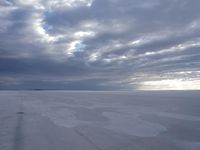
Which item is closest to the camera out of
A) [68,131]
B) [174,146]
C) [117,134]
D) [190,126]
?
[174,146]

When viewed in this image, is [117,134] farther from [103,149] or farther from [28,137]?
[28,137]

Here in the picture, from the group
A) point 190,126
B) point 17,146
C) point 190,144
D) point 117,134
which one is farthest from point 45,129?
point 190,126

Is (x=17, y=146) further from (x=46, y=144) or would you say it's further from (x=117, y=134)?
(x=117, y=134)

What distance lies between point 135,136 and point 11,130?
5.91 m

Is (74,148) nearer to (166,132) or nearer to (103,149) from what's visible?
(103,149)

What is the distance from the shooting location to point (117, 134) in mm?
9305

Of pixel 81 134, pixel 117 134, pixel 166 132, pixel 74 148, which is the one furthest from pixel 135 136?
pixel 74 148

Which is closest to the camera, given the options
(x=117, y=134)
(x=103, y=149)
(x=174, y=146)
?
(x=103, y=149)

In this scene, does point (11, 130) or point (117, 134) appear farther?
point (11, 130)

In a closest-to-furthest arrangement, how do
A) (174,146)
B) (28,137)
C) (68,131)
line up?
1. (174,146)
2. (28,137)
3. (68,131)

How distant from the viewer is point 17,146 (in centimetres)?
740

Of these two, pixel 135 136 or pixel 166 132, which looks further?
pixel 166 132

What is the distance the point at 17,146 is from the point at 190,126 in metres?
8.78

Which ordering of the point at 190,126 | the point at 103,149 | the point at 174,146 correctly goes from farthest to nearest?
the point at 190,126 < the point at 174,146 < the point at 103,149
